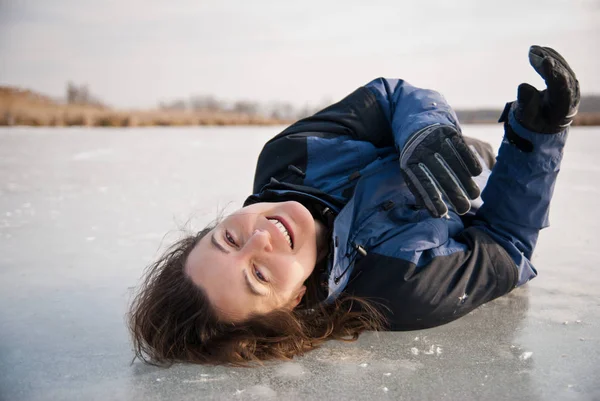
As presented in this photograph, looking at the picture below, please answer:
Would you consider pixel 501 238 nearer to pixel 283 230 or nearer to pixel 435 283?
pixel 435 283

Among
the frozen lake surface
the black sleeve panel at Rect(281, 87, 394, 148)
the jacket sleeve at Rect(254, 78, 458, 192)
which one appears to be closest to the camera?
the frozen lake surface

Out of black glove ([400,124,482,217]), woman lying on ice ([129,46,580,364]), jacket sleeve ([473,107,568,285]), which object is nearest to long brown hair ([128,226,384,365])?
woman lying on ice ([129,46,580,364])

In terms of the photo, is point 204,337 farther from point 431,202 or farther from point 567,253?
point 567,253

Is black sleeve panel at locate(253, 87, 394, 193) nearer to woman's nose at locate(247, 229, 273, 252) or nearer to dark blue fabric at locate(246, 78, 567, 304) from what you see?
dark blue fabric at locate(246, 78, 567, 304)

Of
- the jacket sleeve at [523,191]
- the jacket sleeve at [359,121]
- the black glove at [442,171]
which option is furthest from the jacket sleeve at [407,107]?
the jacket sleeve at [523,191]

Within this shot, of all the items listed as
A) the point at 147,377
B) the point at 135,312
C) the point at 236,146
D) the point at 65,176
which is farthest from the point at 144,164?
the point at 147,377

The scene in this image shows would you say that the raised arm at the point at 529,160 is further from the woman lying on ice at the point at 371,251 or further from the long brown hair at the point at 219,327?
the long brown hair at the point at 219,327

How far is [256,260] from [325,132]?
73cm

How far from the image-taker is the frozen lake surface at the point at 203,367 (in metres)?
1.32

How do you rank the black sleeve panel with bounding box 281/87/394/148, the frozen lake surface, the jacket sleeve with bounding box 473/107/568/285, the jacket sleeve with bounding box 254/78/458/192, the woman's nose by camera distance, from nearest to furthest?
the frozen lake surface
the woman's nose
the jacket sleeve with bounding box 473/107/568/285
the jacket sleeve with bounding box 254/78/458/192
the black sleeve panel with bounding box 281/87/394/148

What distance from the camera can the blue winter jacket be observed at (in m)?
1.58

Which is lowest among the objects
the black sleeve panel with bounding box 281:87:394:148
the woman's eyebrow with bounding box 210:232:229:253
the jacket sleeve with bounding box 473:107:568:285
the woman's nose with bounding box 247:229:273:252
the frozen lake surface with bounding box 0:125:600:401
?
the frozen lake surface with bounding box 0:125:600:401

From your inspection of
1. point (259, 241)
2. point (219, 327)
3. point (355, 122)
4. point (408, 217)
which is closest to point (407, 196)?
point (408, 217)

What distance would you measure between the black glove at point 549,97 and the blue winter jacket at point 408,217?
0.12 ft
